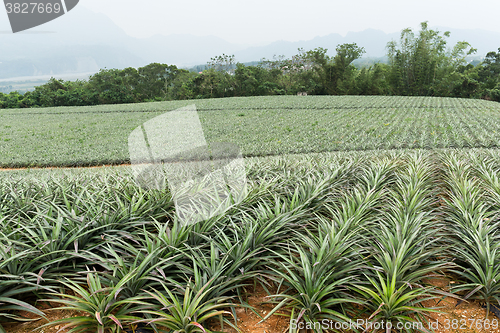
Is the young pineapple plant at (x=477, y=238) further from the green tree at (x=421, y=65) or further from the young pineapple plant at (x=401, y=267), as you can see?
the green tree at (x=421, y=65)

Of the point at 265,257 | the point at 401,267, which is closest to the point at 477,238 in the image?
the point at 401,267

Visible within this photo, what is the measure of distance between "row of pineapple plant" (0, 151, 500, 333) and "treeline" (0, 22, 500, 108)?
1740 inches

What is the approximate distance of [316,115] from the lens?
1873cm

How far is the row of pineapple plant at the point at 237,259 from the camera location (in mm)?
1759

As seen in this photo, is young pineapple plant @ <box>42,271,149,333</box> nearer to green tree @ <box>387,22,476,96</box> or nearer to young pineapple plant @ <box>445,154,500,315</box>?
young pineapple plant @ <box>445,154,500,315</box>

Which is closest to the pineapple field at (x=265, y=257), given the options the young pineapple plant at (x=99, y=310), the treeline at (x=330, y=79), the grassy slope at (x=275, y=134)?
the young pineapple plant at (x=99, y=310)

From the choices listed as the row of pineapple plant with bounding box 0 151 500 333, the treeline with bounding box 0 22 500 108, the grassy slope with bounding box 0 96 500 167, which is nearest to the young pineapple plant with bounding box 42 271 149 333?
the row of pineapple plant with bounding box 0 151 500 333

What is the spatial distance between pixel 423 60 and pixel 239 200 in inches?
1961

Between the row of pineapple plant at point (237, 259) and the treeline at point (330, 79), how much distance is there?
4419 centimetres

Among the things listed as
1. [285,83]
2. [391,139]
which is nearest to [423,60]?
[285,83]

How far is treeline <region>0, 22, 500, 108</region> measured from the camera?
40562 mm

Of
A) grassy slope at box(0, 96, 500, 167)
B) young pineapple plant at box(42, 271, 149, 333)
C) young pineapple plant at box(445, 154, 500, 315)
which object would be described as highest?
young pineapple plant at box(42, 271, 149, 333)

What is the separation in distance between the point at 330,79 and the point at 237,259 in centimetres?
4990

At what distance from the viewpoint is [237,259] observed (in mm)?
2141
